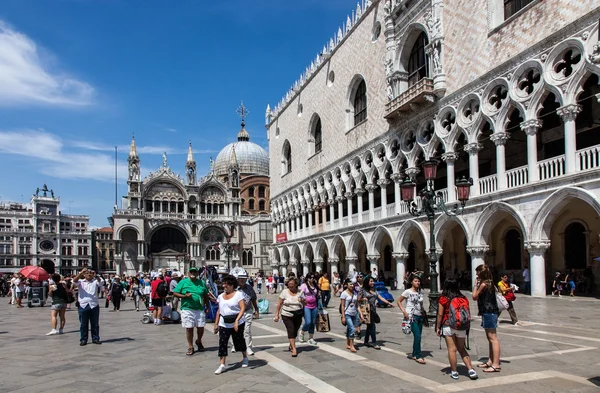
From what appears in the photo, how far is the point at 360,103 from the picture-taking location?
1262 inches

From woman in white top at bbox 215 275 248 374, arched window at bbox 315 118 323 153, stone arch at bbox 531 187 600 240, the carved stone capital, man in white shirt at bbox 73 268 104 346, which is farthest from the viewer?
arched window at bbox 315 118 323 153

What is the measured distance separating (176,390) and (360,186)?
25230 millimetres

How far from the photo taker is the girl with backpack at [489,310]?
7.10m

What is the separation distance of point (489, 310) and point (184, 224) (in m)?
57.8

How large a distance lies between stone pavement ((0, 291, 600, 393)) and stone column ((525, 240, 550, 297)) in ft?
18.8

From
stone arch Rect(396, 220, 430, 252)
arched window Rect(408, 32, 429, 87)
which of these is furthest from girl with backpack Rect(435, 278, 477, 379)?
arched window Rect(408, 32, 429, 87)

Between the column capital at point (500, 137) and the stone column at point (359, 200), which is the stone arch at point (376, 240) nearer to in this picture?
the stone column at point (359, 200)

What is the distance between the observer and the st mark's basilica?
194 feet

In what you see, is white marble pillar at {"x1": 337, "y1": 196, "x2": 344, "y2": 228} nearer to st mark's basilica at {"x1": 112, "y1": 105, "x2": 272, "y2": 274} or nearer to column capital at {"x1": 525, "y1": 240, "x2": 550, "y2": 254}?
column capital at {"x1": 525, "y1": 240, "x2": 550, "y2": 254}

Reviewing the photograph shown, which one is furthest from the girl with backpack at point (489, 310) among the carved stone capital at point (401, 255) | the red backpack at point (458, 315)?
the carved stone capital at point (401, 255)

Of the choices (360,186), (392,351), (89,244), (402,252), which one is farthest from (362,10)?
(89,244)

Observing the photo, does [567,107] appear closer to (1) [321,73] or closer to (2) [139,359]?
(2) [139,359]

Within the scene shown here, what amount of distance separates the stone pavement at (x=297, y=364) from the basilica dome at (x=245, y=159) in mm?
68635

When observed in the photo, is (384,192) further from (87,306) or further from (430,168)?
(87,306)
